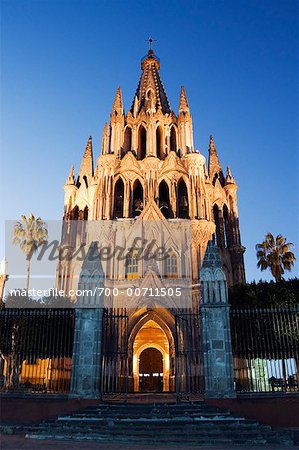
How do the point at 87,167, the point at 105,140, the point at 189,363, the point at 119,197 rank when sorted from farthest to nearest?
the point at 87,167
the point at 105,140
the point at 119,197
the point at 189,363

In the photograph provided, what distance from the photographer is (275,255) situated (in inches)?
1283

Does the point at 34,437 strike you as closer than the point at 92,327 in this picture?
Yes

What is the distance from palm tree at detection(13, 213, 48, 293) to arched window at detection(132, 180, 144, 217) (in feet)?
33.4

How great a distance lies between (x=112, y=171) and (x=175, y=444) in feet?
85.7

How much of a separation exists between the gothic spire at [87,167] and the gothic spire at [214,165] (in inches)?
504

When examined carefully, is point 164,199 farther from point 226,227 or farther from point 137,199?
point 226,227

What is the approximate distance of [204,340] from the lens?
12930 millimetres

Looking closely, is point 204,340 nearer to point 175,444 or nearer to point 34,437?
point 175,444

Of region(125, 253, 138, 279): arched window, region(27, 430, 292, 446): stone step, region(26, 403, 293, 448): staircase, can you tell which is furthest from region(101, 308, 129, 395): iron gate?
region(125, 253, 138, 279): arched window

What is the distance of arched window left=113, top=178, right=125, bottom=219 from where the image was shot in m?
34.7

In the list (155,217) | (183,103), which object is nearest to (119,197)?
(155,217)

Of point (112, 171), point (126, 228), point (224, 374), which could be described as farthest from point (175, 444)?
point (112, 171)

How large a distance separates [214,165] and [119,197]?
37.7ft

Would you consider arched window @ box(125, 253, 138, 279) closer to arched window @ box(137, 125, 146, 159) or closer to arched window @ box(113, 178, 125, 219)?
arched window @ box(113, 178, 125, 219)
